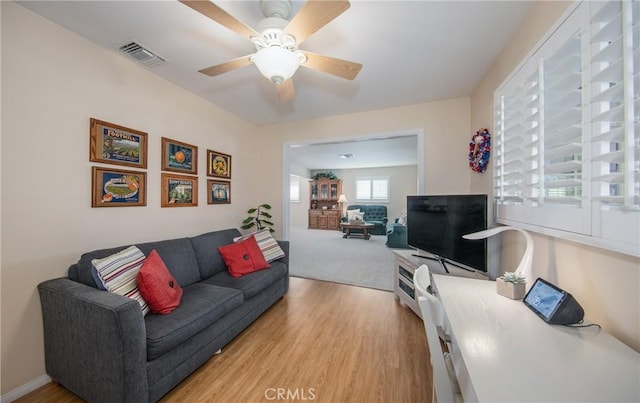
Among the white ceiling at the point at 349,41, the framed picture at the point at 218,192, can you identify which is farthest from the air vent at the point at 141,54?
the framed picture at the point at 218,192

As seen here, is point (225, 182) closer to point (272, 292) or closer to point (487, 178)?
point (272, 292)

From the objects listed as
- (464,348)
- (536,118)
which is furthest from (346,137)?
(464,348)

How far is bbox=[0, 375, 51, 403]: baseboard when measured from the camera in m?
1.37

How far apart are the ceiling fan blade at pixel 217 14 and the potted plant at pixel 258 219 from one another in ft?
8.03

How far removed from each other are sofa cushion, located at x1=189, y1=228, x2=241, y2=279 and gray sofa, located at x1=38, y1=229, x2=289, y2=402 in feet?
1.19

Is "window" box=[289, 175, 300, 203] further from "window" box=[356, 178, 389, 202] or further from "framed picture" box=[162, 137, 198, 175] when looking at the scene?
"framed picture" box=[162, 137, 198, 175]

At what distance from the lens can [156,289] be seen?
153 cm

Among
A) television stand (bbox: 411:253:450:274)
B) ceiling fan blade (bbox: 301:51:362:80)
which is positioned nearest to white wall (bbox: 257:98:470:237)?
television stand (bbox: 411:253:450:274)

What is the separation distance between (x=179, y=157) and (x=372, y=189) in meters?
6.99

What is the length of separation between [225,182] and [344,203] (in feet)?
20.1

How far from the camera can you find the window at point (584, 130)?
750mm

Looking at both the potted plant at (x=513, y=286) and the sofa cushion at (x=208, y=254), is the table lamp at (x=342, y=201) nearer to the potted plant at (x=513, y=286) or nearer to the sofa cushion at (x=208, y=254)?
the sofa cushion at (x=208, y=254)

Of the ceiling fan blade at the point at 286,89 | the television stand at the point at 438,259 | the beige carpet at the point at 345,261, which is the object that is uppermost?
the ceiling fan blade at the point at 286,89

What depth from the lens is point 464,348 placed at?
81cm
